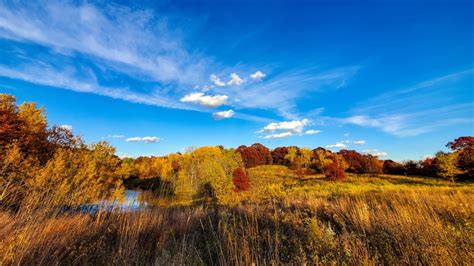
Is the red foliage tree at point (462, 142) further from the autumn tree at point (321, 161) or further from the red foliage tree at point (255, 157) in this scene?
the red foliage tree at point (255, 157)

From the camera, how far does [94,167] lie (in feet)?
62.0

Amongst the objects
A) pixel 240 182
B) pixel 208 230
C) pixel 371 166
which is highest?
pixel 371 166

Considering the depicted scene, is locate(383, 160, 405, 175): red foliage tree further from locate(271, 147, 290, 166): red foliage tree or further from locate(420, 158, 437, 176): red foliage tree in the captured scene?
locate(271, 147, 290, 166): red foliage tree

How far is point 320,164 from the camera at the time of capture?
4494cm

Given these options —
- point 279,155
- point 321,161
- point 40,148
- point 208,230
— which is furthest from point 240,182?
point 279,155

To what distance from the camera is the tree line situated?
4789mm

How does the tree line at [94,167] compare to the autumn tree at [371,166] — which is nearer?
the tree line at [94,167]

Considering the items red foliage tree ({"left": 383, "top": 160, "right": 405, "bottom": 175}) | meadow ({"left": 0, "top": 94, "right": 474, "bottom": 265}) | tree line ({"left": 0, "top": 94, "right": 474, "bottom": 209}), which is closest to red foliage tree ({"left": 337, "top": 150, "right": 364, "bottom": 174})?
tree line ({"left": 0, "top": 94, "right": 474, "bottom": 209})

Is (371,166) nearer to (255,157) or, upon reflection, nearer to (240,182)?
(240,182)

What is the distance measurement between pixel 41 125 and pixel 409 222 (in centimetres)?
2468

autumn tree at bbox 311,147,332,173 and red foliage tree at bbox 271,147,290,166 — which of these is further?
red foliage tree at bbox 271,147,290,166

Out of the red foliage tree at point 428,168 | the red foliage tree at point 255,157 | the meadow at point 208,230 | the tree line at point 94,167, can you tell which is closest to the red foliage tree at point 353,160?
the tree line at point 94,167

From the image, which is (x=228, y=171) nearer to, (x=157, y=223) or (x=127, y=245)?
(x=157, y=223)

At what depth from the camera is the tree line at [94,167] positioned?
479 cm
